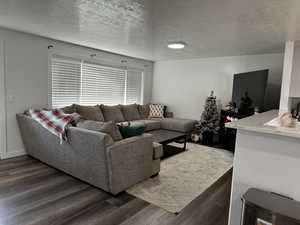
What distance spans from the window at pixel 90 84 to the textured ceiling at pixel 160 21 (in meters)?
0.70

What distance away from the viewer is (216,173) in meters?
3.31

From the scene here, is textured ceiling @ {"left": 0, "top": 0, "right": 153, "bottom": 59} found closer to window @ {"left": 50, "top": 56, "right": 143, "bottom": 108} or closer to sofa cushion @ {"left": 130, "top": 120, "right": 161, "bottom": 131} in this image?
window @ {"left": 50, "top": 56, "right": 143, "bottom": 108}

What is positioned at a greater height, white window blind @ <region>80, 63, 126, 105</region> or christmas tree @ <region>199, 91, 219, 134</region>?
white window blind @ <region>80, 63, 126, 105</region>

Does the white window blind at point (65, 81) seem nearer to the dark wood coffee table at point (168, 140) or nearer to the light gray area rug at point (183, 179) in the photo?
the dark wood coffee table at point (168, 140)

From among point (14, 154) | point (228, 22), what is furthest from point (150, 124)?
point (228, 22)

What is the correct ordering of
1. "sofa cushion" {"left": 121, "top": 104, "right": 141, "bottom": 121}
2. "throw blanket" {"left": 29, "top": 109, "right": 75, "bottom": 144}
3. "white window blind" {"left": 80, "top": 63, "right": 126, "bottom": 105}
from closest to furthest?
1. "throw blanket" {"left": 29, "top": 109, "right": 75, "bottom": 144}
2. "white window blind" {"left": 80, "top": 63, "right": 126, "bottom": 105}
3. "sofa cushion" {"left": 121, "top": 104, "right": 141, "bottom": 121}

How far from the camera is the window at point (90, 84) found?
4230mm

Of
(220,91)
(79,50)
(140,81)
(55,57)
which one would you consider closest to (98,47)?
(79,50)

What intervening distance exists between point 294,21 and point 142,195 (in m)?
2.94

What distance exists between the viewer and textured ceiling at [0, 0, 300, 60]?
2.16m

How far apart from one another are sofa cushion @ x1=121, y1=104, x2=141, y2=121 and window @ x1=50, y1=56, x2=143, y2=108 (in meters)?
0.34

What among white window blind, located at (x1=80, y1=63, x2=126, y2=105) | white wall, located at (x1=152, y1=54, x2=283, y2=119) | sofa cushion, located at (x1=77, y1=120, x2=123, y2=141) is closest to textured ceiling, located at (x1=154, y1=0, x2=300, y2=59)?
white wall, located at (x1=152, y1=54, x2=283, y2=119)

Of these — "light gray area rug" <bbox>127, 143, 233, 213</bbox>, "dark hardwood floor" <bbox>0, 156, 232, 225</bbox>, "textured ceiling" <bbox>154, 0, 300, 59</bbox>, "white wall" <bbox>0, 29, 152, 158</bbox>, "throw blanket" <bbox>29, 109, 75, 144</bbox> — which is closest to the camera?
"dark hardwood floor" <bbox>0, 156, 232, 225</bbox>

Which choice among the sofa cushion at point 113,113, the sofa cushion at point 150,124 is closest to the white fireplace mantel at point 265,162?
the sofa cushion at point 150,124
